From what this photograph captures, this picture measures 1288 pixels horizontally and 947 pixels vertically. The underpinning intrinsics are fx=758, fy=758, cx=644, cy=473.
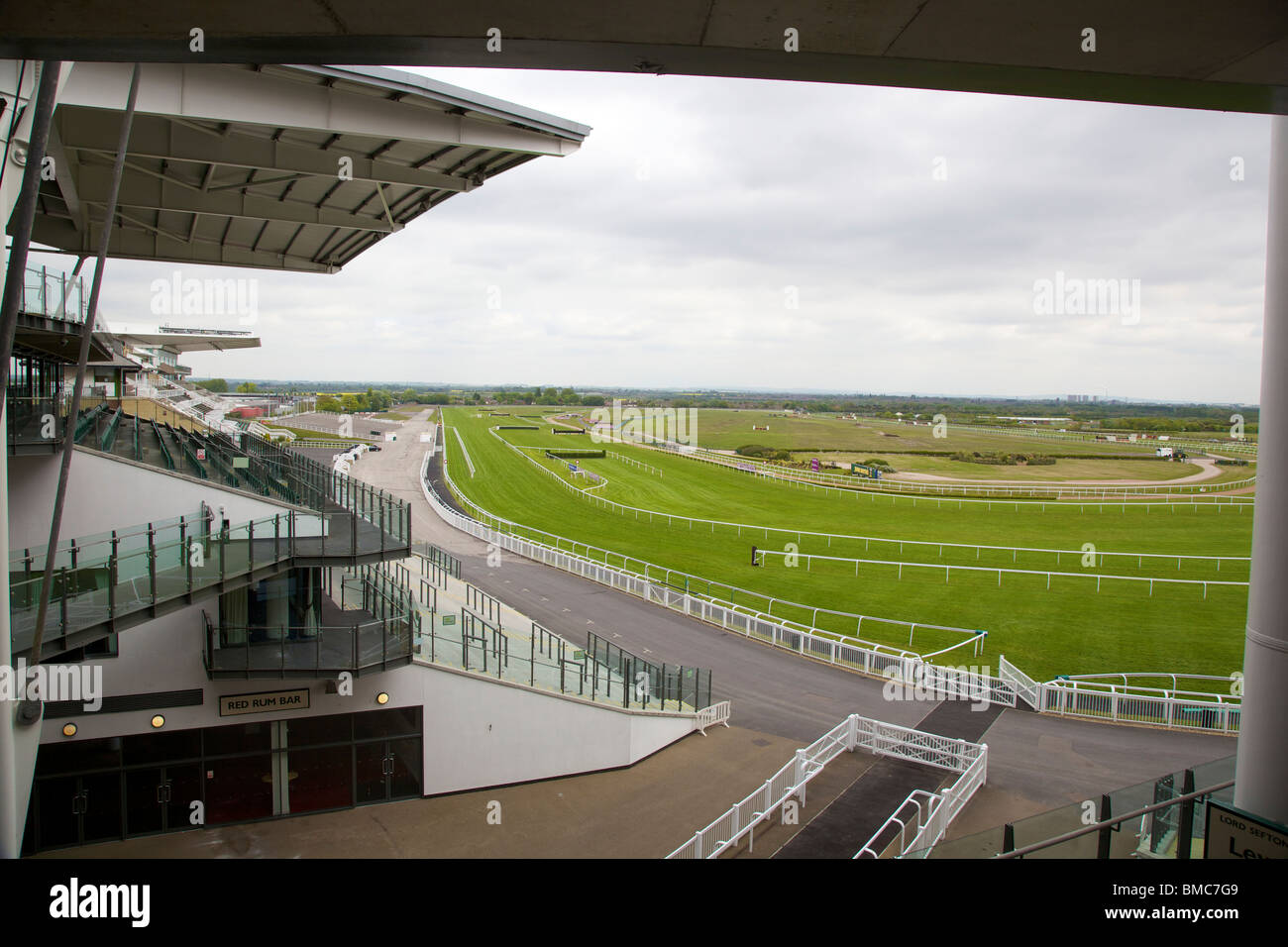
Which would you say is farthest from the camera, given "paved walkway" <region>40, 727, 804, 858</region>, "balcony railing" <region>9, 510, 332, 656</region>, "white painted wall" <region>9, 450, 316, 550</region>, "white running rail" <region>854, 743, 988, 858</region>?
"paved walkway" <region>40, 727, 804, 858</region>

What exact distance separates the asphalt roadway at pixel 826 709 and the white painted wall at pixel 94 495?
1090 cm

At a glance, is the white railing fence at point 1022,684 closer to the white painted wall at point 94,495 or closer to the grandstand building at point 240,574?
the grandstand building at point 240,574

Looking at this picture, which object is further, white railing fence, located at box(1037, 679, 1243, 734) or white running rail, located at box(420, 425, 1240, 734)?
white running rail, located at box(420, 425, 1240, 734)

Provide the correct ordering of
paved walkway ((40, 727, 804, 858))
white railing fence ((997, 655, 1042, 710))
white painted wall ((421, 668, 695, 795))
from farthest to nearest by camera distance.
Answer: white railing fence ((997, 655, 1042, 710)) → white painted wall ((421, 668, 695, 795)) → paved walkway ((40, 727, 804, 858))

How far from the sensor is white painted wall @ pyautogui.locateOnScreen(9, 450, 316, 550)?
10969mm

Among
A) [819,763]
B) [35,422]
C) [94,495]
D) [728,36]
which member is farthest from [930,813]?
[35,422]

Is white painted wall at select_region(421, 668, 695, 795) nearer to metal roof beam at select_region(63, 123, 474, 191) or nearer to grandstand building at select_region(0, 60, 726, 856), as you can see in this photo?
grandstand building at select_region(0, 60, 726, 856)

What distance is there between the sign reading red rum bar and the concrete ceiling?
11.1 metres

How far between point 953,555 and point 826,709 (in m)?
21.3

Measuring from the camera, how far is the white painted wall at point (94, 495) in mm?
10969

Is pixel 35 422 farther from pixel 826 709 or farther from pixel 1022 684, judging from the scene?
pixel 1022 684

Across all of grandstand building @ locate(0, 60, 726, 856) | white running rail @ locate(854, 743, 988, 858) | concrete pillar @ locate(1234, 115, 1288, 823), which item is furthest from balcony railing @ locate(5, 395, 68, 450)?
concrete pillar @ locate(1234, 115, 1288, 823)

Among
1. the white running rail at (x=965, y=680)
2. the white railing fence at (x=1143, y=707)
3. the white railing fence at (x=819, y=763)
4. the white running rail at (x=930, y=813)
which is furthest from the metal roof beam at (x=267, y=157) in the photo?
Result: the white railing fence at (x=1143, y=707)
